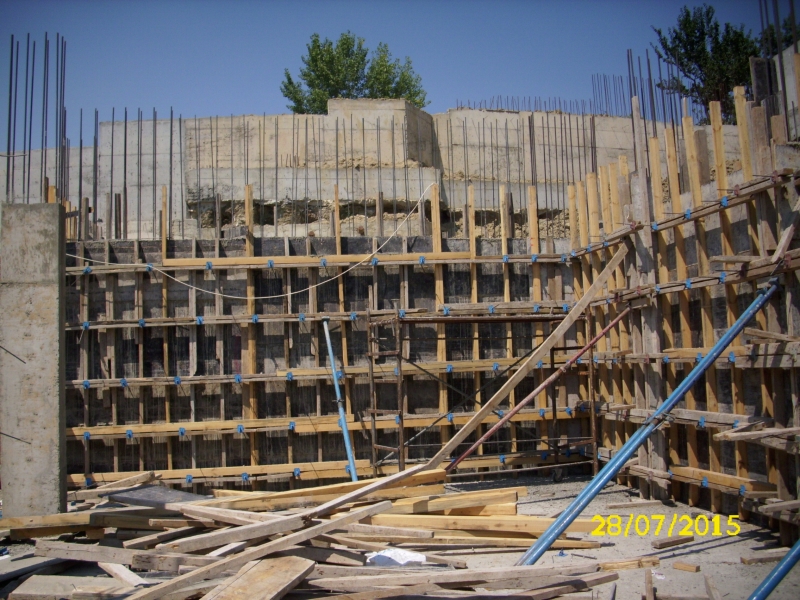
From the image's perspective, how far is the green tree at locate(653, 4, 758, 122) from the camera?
2614cm

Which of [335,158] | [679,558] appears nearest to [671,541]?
[679,558]

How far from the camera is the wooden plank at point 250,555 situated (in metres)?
6.15

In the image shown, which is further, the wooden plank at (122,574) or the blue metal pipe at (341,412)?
the blue metal pipe at (341,412)

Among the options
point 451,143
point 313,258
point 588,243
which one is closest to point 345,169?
point 451,143

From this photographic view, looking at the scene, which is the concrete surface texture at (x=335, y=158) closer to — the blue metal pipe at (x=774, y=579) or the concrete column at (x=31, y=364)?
the concrete column at (x=31, y=364)

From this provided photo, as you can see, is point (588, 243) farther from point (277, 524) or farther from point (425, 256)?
point (277, 524)

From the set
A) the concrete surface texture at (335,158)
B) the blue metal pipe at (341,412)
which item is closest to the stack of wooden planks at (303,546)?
the blue metal pipe at (341,412)

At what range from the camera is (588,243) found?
12492mm

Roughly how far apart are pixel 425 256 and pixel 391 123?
26.5 feet

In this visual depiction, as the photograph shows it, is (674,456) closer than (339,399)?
Yes

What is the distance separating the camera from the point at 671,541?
804cm

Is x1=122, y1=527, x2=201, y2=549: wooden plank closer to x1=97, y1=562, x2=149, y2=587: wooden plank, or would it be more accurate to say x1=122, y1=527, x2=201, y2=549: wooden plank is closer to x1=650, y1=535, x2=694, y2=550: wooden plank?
x1=97, y1=562, x2=149, y2=587: wooden plank

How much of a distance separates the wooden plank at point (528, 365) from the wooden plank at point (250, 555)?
270 centimetres
